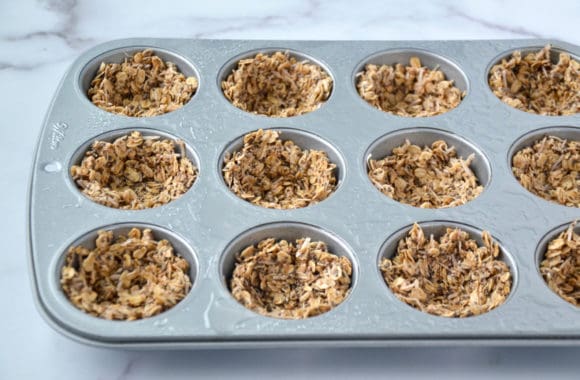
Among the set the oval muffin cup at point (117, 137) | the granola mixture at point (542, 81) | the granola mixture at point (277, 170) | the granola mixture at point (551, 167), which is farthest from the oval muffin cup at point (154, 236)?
the granola mixture at point (542, 81)

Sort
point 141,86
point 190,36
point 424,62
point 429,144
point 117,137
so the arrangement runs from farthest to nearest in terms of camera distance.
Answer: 1. point 190,36
2. point 424,62
3. point 141,86
4. point 429,144
5. point 117,137

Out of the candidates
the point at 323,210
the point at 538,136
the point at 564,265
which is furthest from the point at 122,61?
the point at 564,265

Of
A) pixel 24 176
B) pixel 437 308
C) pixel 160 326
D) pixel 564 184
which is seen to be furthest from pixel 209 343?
pixel 564 184

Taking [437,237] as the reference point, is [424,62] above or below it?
above

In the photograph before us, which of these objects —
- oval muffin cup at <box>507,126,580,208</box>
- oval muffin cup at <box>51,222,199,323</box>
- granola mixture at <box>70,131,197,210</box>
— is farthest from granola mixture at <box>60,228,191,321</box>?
oval muffin cup at <box>507,126,580,208</box>

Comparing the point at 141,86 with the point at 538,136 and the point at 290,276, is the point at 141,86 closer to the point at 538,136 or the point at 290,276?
the point at 290,276

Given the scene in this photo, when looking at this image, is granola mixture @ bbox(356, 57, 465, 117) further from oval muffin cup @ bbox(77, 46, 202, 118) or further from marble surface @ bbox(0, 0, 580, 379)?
oval muffin cup @ bbox(77, 46, 202, 118)

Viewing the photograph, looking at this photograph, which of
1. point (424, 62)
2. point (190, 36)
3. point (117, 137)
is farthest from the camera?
point (190, 36)

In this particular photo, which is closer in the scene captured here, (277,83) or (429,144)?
(429,144)
